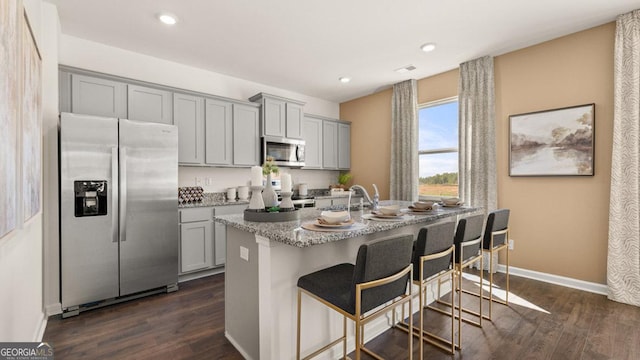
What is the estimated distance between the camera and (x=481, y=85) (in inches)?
149

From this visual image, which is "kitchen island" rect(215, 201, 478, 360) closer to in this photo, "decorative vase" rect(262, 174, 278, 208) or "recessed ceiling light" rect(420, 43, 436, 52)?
"decorative vase" rect(262, 174, 278, 208)

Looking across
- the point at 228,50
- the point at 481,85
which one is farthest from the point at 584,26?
the point at 228,50

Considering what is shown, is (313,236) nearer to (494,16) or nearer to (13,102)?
(13,102)

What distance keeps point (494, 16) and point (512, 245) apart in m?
2.71

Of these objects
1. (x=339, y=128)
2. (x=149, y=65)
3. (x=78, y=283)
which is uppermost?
(x=149, y=65)

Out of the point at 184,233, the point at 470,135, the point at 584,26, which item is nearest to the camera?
the point at 584,26

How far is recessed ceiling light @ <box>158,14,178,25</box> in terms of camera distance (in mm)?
2752

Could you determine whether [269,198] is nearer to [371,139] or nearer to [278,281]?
[278,281]

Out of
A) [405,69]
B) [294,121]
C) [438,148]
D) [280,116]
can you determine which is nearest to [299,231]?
[280,116]

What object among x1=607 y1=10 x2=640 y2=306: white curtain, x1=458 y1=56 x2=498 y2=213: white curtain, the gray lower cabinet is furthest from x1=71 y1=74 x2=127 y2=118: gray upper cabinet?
x1=607 y1=10 x2=640 y2=306: white curtain

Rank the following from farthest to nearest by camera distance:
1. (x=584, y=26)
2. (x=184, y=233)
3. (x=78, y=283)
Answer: (x=184, y=233), (x=584, y=26), (x=78, y=283)

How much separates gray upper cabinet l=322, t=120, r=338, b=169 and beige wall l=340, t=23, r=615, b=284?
2759 millimetres

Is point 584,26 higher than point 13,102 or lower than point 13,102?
higher

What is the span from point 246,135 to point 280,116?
2.21 feet
